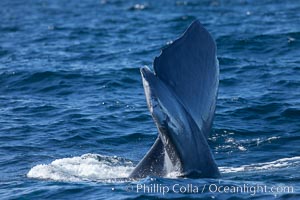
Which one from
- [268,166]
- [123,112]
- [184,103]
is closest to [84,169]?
[268,166]

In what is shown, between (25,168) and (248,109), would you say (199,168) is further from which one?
(248,109)

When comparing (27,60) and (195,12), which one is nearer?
(27,60)

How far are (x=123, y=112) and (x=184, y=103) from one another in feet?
21.6

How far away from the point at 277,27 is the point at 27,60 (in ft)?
28.1

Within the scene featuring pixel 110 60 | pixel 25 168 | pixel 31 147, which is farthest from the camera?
pixel 110 60

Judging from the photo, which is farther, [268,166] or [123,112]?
[123,112]

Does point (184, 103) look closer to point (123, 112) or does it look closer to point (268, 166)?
point (268, 166)

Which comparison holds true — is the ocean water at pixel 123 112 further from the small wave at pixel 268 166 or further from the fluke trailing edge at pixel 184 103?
the fluke trailing edge at pixel 184 103

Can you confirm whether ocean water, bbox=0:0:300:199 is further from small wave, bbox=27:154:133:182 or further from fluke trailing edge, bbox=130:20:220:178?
fluke trailing edge, bbox=130:20:220:178

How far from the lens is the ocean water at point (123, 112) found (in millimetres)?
9320

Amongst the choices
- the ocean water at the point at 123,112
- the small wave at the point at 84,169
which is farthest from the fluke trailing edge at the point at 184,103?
the small wave at the point at 84,169

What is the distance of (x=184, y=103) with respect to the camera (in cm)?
827

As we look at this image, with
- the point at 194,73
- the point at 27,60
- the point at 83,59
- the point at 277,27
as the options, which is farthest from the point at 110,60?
the point at 194,73

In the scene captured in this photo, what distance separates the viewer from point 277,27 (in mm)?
25375
